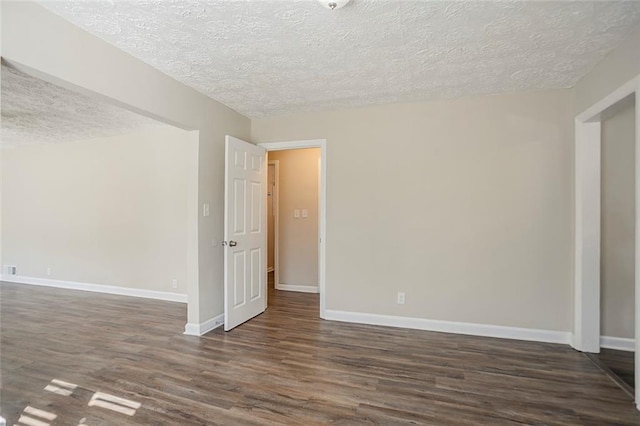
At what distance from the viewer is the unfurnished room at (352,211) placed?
1.97 m

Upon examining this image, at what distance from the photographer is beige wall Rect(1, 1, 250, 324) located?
1788 mm

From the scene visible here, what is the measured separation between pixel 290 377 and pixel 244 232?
170 centimetres

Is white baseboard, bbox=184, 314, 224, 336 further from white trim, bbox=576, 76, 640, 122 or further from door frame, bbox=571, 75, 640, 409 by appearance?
white trim, bbox=576, 76, 640, 122

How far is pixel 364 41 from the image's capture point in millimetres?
2197

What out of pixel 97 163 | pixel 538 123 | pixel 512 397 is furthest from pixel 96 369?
pixel 538 123

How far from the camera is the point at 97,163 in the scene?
16.4 ft

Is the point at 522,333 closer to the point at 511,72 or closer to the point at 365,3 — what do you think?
the point at 511,72

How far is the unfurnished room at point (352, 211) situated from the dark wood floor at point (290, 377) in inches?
0.8

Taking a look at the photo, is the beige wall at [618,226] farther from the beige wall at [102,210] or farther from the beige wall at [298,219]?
the beige wall at [102,210]

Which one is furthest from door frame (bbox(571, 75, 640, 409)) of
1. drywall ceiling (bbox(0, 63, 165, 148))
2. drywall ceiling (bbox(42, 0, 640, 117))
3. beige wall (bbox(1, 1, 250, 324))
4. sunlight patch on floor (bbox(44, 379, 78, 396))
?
drywall ceiling (bbox(0, 63, 165, 148))

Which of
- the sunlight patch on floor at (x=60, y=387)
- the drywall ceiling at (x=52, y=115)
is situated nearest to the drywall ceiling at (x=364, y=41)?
the drywall ceiling at (x=52, y=115)

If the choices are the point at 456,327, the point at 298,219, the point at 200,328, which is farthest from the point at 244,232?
the point at 456,327

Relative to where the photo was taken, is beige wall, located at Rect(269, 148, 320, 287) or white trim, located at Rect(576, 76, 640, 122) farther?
beige wall, located at Rect(269, 148, 320, 287)

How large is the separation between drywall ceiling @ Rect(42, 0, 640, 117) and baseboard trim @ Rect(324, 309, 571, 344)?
7.85 ft
